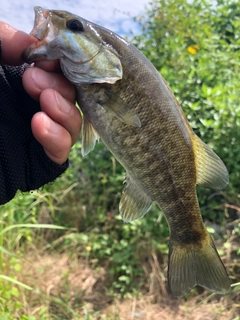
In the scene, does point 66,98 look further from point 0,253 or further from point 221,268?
point 0,253

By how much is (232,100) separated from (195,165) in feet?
8.44

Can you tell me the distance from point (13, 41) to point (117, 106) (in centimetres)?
52

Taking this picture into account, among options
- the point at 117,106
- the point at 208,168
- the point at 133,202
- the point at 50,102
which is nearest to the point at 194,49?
the point at 208,168

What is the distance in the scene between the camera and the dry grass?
3.37 metres

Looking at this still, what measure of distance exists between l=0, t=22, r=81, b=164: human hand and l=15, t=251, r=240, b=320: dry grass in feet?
6.44

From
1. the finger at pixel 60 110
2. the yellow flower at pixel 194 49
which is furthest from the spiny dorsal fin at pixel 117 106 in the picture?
the yellow flower at pixel 194 49

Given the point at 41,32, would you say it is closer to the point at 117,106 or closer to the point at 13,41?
the point at 13,41

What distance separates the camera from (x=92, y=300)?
12.3 feet

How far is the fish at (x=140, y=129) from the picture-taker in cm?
151

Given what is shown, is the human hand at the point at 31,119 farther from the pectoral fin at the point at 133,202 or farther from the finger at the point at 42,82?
the pectoral fin at the point at 133,202

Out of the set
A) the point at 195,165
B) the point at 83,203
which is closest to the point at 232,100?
the point at 83,203

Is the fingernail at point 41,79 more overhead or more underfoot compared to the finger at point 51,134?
more overhead

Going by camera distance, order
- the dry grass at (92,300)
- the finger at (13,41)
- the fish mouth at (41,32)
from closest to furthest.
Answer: the fish mouth at (41,32) → the finger at (13,41) → the dry grass at (92,300)

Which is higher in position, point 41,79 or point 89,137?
point 41,79
